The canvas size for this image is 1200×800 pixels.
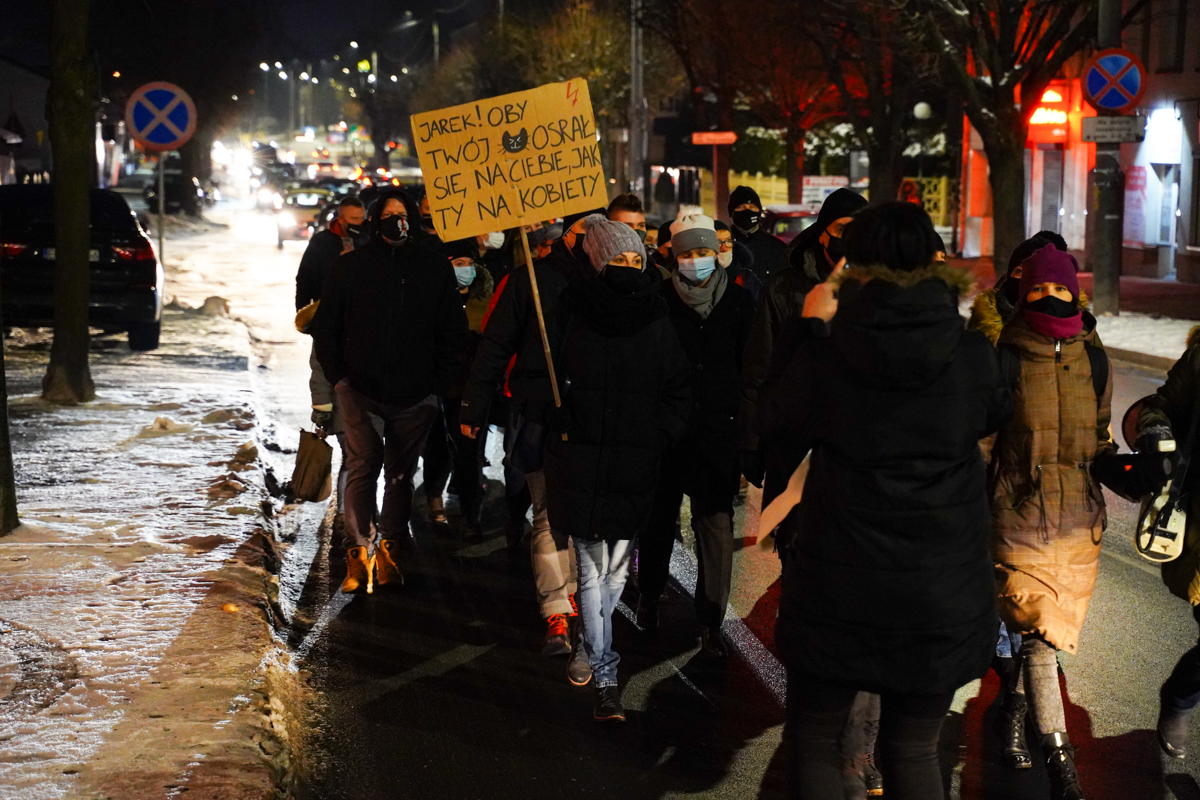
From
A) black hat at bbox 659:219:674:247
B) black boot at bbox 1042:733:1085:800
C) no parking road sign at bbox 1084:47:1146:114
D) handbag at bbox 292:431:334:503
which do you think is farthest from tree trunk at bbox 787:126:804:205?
black boot at bbox 1042:733:1085:800

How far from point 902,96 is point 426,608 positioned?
87.6 feet

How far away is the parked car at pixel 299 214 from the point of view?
39.7 metres

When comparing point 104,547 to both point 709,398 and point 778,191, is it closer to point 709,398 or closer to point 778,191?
point 709,398

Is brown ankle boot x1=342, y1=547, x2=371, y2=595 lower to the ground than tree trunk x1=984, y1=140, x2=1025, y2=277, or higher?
lower

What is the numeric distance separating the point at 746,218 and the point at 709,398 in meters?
2.81

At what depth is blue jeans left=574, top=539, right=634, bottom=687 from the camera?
5.55 m

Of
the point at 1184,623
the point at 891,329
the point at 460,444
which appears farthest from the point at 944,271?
the point at 460,444

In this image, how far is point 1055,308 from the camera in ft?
15.2

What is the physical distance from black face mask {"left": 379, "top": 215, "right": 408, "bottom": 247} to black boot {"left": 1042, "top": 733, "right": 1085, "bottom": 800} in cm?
378

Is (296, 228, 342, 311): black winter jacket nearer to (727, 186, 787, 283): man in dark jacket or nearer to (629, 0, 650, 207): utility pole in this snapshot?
(727, 186, 787, 283): man in dark jacket

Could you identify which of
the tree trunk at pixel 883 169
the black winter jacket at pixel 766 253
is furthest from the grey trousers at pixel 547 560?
the tree trunk at pixel 883 169

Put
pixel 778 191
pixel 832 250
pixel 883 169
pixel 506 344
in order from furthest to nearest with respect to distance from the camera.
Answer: pixel 778 191
pixel 883 169
pixel 506 344
pixel 832 250

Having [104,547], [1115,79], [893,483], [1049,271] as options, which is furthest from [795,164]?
[893,483]

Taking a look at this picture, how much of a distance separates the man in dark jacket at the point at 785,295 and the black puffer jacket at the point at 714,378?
0.59 ft
